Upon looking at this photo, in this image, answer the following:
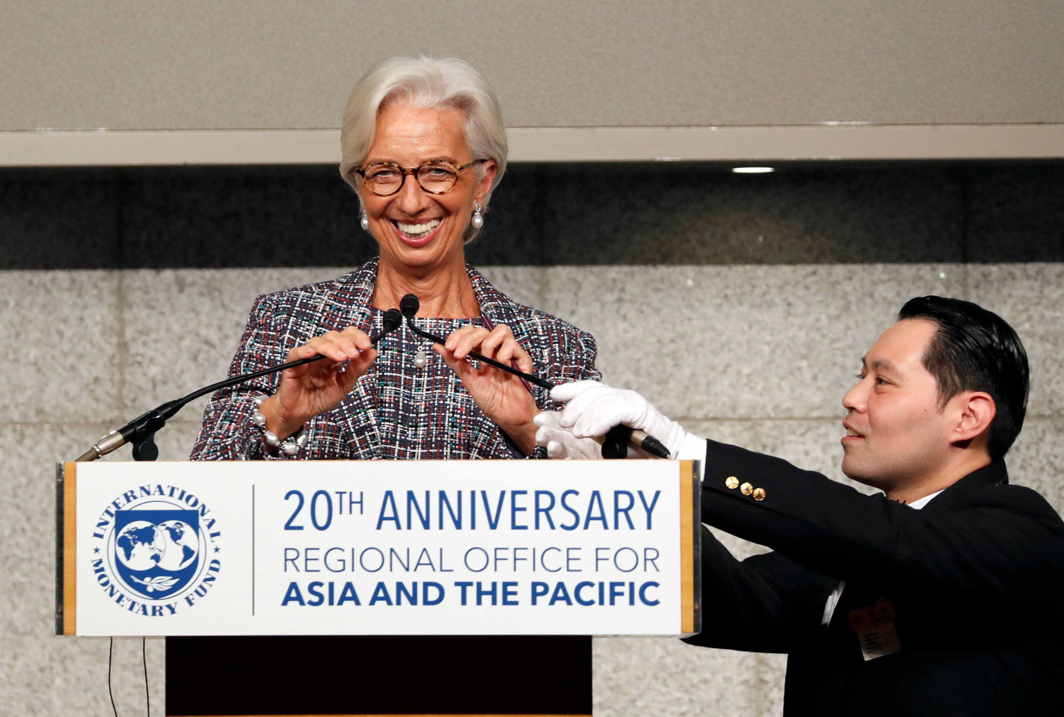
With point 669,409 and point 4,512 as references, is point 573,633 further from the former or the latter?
point 4,512

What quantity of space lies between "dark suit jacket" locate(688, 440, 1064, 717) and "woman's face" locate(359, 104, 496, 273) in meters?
0.74

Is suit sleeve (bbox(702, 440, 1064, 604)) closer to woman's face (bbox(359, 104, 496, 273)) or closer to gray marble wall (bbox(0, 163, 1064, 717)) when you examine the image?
woman's face (bbox(359, 104, 496, 273))

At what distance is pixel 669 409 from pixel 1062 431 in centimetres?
128

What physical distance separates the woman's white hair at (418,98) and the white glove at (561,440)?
0.64 metres

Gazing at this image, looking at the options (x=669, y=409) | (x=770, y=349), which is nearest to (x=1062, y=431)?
(x=770, y=349)

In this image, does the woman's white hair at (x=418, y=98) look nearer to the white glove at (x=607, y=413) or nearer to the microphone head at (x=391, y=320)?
the microphone head at (x=391, y=320)

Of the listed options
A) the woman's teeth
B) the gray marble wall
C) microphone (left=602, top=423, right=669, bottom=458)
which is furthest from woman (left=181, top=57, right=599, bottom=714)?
the gray marble wall

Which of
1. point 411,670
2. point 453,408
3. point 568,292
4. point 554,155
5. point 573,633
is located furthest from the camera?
point 568,292

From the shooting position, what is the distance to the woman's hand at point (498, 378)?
6.73ft

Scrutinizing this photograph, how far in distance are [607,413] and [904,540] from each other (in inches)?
19.3

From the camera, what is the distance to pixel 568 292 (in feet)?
15.1

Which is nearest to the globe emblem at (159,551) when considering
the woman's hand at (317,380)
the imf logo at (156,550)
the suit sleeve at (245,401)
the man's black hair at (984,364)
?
the imf logo at (156,550)

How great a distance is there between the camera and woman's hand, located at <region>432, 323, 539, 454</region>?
2053 millimetres

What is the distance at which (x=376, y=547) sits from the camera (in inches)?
65.4
